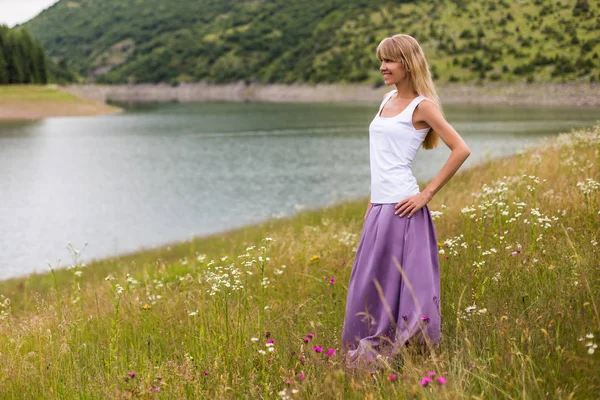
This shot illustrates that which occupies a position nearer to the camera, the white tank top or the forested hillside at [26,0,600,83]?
the white tank top

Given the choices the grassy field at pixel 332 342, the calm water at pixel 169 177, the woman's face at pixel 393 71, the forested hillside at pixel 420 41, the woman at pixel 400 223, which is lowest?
the calm water at pixel 169 177

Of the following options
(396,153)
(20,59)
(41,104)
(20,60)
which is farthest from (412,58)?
(20,59)

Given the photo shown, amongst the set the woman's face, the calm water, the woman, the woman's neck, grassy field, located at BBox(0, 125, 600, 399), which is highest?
the woman's face

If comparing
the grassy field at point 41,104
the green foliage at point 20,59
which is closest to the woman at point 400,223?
the grassy field at point 41,104

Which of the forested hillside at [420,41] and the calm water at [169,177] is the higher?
the forested hillside at [420,41]

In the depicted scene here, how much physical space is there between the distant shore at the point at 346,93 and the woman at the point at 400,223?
64.3m

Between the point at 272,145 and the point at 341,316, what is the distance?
1575 inches

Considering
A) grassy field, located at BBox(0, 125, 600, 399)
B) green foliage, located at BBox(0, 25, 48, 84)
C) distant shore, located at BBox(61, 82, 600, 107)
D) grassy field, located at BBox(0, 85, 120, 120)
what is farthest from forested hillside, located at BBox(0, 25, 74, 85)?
grassy field, located at BBox(0, 125, 600, 399)

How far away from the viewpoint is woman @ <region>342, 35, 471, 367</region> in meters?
3.98

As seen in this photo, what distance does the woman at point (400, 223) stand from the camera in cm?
398

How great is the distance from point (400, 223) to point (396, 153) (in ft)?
1.63

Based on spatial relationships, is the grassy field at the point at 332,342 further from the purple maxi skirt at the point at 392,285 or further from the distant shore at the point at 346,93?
the distant shore at the point at 346,93

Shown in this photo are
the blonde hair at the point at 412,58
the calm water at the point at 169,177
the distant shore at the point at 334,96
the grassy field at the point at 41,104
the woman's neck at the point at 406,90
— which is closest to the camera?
A: the blonde hair at the point at 412,58

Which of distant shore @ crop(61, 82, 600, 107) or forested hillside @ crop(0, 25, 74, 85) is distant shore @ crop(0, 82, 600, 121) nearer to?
distant shore @ crop(61, 82, 600, 107)
